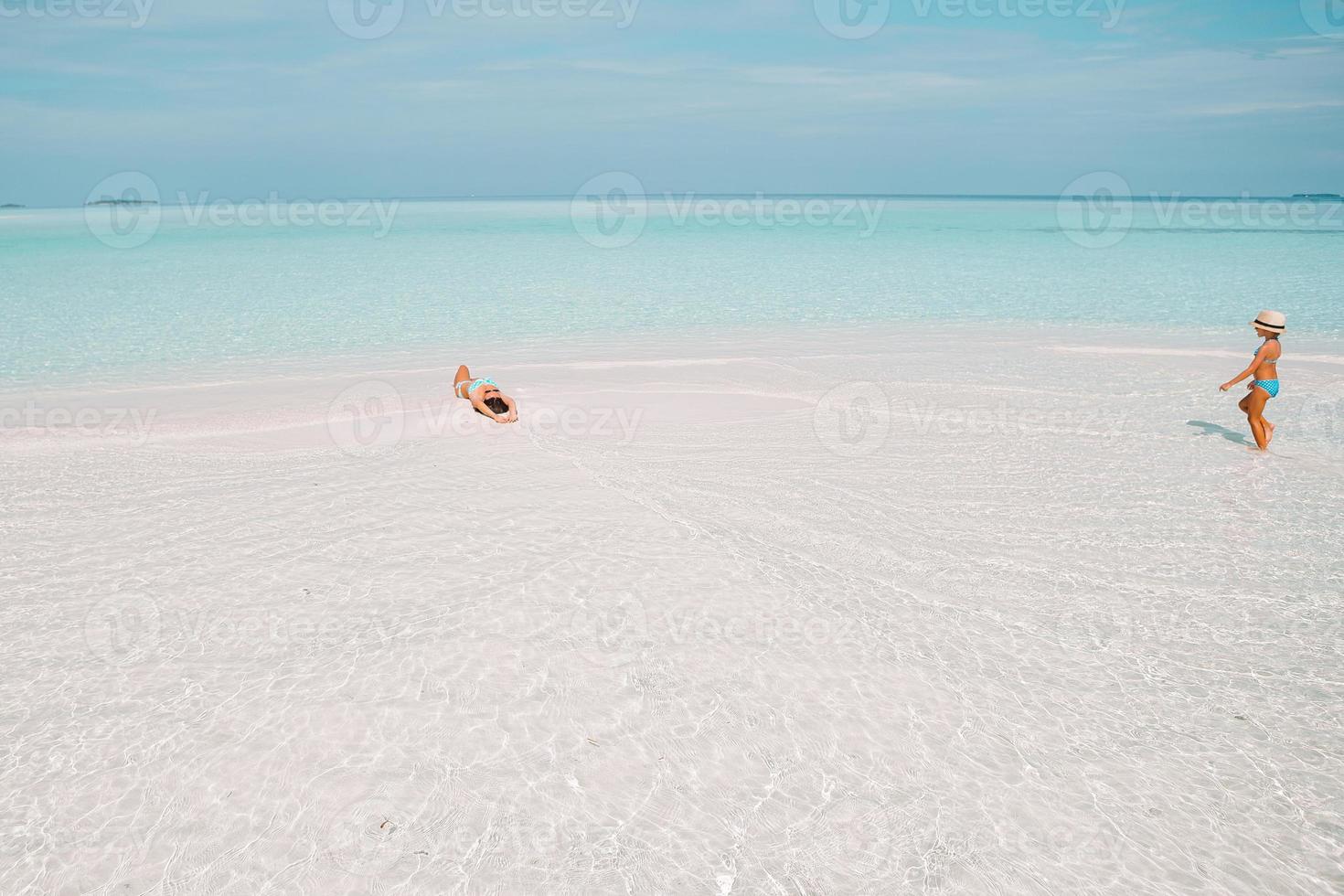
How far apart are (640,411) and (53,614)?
22.4ft

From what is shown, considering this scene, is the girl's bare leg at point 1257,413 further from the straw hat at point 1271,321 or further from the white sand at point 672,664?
the straw hat at point 1271,321

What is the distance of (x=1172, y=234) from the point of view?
175ft

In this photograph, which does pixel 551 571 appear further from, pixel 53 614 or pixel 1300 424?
pixel 1300 424

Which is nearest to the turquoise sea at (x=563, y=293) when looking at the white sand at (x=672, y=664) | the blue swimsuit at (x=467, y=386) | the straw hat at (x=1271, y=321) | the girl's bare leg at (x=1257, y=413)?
the blue swimsuit at (x=467, y=386)

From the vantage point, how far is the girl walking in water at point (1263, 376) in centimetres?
831

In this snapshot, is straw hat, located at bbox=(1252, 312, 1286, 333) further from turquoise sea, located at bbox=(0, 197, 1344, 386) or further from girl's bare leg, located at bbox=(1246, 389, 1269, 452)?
turquoise sea, located at bbox=(0, 197, 1344, 386)

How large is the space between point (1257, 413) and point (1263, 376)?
1.47 feet

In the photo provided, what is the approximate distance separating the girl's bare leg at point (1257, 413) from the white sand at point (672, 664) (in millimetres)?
210

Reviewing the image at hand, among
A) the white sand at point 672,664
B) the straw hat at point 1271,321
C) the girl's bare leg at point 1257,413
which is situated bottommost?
the white sand at point 672,664

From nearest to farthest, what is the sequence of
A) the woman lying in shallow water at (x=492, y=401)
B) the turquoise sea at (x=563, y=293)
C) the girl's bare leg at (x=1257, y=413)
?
the girl's bare leg at (x=1257, y=413)
the woman lying in shallow water at (x=492, y=401)
the turquoise sea at (x=563, y=293)

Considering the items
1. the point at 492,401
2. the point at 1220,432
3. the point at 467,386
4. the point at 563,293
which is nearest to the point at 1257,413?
the point at 1220,432

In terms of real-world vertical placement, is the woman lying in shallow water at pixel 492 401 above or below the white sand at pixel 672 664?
above

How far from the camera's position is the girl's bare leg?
8656mm

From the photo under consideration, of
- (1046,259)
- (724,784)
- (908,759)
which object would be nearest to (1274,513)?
(908,759)
